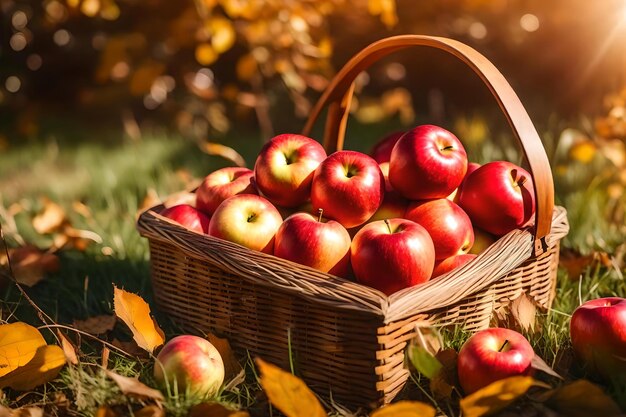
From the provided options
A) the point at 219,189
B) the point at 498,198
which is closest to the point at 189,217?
the point at 219,189

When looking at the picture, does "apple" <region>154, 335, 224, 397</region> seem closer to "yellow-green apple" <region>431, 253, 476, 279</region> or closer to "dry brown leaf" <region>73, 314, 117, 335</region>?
"dry brown leaf" <region>73, 314, 117, 335</region>

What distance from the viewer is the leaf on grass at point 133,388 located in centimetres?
135

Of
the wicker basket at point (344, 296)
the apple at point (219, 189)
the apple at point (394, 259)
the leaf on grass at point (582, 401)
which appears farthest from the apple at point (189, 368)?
the leaf on grass at point (582, 401)

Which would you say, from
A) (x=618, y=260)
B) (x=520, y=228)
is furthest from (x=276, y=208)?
(x=618, y=260)

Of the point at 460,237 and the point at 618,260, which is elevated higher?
the point at 460,237

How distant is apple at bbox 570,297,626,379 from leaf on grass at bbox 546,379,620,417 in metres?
0.14

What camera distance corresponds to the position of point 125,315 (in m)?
1.57

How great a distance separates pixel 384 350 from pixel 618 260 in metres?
1.09

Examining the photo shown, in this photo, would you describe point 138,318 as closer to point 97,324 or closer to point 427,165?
point 97,324

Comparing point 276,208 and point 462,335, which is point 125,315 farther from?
point 462,335

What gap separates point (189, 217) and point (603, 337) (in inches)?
42.4

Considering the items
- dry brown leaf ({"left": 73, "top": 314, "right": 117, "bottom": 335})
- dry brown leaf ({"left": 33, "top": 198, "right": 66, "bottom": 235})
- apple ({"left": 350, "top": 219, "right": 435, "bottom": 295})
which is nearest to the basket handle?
apple ({"left": 350, "top": 219, "right": 435, "bottom": 295})

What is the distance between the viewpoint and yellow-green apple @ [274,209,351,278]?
5.23 feet

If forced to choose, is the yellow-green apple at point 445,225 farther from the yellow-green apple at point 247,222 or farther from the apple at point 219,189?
the apple at point 219,189
